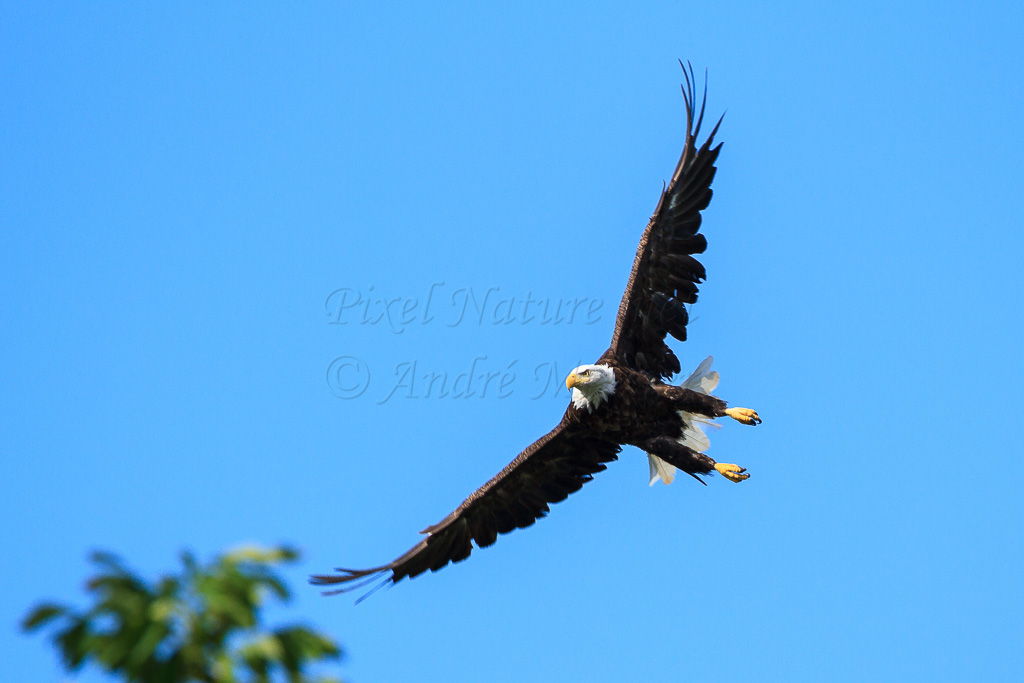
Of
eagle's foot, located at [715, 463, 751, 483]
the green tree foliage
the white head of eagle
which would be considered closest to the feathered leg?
eagle's foot, located at [715, 463, 751, 483]

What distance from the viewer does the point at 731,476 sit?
420 inches

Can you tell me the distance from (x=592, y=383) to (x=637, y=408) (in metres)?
0.55

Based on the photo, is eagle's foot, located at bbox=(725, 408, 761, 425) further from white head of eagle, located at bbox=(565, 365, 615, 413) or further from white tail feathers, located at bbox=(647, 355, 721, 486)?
white head of eagle, located at bbox=(565, 365, 615, 413)

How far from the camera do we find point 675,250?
10.9 metres

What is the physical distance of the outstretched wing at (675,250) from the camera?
10867 mm

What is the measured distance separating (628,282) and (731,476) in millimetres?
2096

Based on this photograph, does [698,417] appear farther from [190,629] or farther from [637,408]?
[190,629]

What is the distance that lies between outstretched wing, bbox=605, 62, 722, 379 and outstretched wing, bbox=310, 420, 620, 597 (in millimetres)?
1054

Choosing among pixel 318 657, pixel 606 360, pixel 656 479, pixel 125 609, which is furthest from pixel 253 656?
pixel 656 479

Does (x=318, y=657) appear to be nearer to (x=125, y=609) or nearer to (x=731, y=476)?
(x=125, y=609)

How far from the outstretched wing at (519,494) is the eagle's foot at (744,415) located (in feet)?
4.28

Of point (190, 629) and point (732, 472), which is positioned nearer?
point (190, 629)

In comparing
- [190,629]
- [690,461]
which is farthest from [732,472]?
[190,629]

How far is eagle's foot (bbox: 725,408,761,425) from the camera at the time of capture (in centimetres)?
1062
